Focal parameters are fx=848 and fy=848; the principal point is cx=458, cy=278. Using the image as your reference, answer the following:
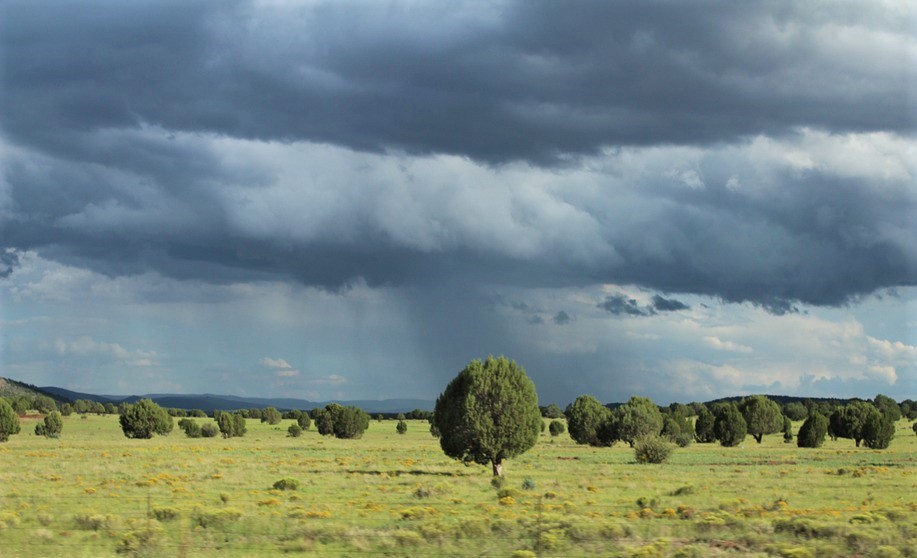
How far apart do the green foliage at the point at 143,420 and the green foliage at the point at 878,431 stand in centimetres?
8759

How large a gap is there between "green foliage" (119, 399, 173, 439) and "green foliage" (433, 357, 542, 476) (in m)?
66.4

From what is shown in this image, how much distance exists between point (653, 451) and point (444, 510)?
41300 millimetres

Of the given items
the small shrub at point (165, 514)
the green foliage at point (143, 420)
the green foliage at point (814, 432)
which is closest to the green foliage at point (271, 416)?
the green foliage at point (143, 420)

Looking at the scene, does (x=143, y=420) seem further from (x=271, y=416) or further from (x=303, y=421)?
(x=271, y=416)

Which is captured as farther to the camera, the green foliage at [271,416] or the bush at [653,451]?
the green foliage at [271,416]

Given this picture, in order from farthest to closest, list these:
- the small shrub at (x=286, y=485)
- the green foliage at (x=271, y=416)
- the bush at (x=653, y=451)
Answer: the green foliage at (x=271, y=416)
the bush at (x=653, y=451)
the small shrub at (x=286, y=485)

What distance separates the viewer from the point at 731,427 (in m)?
108

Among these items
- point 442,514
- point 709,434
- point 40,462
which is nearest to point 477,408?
point 442,514

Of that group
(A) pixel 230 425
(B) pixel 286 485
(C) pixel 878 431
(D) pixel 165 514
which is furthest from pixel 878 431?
(D) pixel 165 514

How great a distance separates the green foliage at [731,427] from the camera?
108125 mm

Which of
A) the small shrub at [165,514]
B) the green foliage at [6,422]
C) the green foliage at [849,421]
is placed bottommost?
the green foliage at [6,422]

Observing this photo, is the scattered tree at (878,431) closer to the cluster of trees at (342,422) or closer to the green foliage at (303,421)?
the cluster of trees at (342,422)

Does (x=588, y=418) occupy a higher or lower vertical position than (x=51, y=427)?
higher

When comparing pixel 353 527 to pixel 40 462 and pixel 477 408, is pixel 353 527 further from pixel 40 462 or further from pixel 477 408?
pixel 40 462
